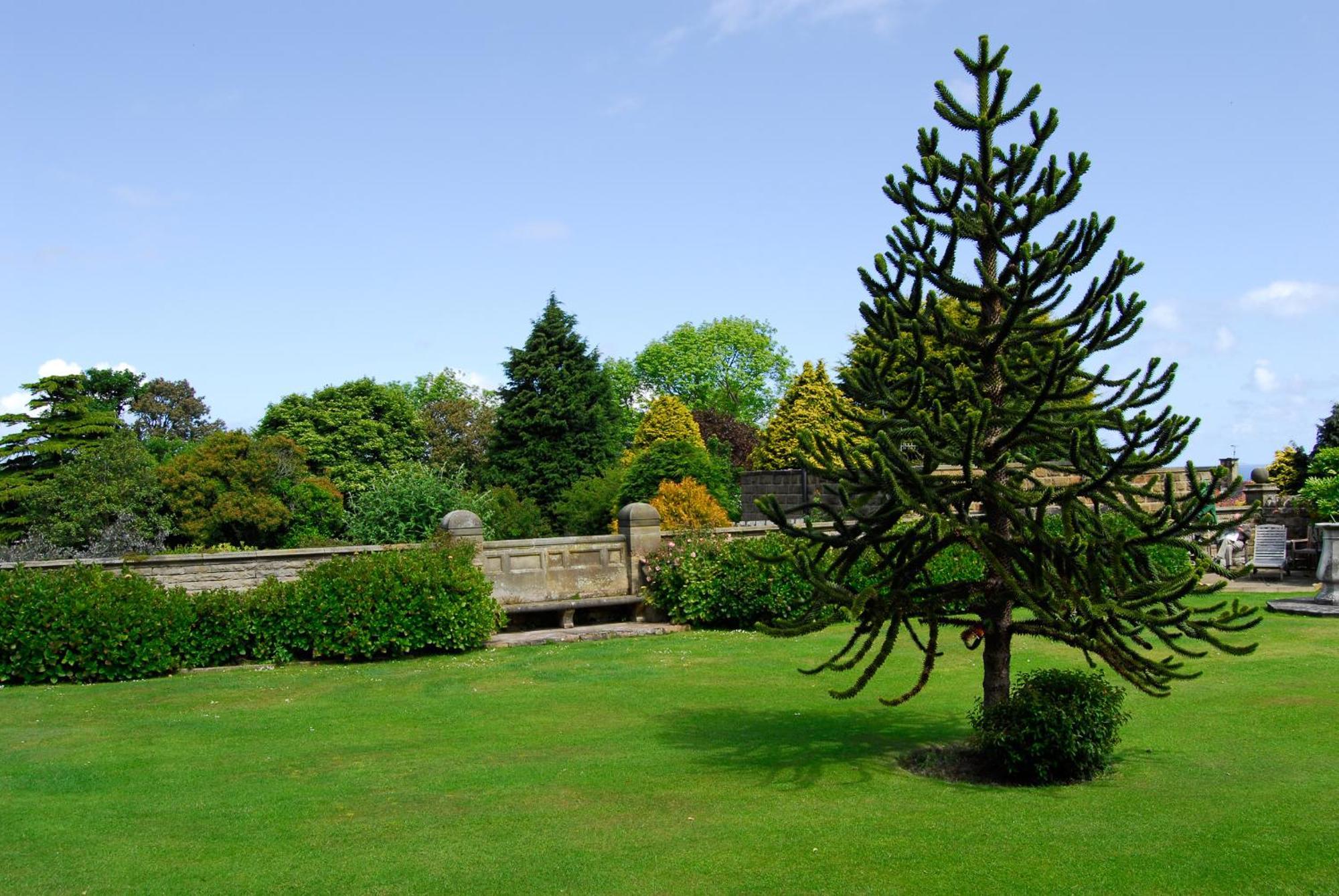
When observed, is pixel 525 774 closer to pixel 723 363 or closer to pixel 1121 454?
pixel 1121 454

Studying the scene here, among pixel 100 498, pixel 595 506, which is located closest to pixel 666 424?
pixel 595 506

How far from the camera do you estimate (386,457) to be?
5397 centimetres

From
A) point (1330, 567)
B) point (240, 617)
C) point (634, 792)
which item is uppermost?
point (1330, 567)

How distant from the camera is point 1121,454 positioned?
27.2ft

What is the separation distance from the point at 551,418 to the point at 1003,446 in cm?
3736

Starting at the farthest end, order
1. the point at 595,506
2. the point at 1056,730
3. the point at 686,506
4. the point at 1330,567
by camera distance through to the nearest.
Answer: the point at 595,506, the point at 686,506, the point at 1330,567, the point at 1056,730

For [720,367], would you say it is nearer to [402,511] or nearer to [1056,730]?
[402,511]

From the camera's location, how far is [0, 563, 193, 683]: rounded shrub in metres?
14.9

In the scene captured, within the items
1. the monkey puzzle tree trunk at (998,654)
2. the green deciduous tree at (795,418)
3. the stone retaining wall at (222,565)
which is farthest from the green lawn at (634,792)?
the green deciduous tree at (795,418)

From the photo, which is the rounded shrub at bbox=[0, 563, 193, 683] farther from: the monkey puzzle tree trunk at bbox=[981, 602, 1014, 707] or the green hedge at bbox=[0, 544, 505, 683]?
the monkey puzzle tree trunk at bbox=[981, 602, 1014, 707]

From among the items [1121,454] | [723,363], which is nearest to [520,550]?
[1121,454]

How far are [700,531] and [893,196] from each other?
1103cm

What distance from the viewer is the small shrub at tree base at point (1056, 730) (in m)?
8.87

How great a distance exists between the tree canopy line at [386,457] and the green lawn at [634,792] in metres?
8.96
